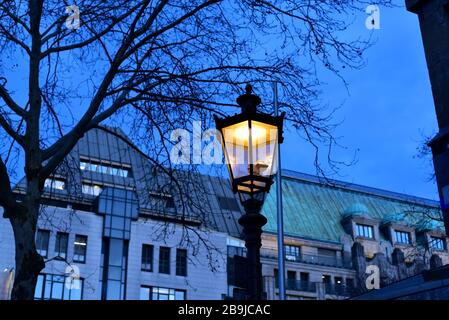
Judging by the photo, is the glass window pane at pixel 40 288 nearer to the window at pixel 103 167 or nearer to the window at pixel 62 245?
the window at pixel 62 245

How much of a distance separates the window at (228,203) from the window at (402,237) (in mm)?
22226

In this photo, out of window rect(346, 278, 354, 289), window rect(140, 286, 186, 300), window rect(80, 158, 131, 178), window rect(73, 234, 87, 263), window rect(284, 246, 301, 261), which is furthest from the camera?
window rect(346, 278, 354, 289)

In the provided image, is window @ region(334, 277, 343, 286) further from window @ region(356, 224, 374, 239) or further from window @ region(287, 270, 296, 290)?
window @ region(356, 224, 374, 239)

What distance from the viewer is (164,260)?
57594mm

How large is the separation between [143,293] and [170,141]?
4328 cm

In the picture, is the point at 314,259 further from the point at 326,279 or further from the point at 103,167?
the point at 103,167

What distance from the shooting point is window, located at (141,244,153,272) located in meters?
56.6

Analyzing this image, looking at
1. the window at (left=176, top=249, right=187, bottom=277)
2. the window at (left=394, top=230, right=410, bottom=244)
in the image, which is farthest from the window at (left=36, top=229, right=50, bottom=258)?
the window at (left=394, top=230, right=410, bottom=244)

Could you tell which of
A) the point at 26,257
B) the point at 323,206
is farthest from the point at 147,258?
the point at 26,257

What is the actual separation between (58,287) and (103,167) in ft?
44.9

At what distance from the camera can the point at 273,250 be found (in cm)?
6606

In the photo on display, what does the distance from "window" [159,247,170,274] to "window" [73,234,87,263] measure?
6.77 meters

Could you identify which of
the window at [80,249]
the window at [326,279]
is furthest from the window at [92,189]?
the window at [326,279]

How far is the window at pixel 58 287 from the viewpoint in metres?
50.9
